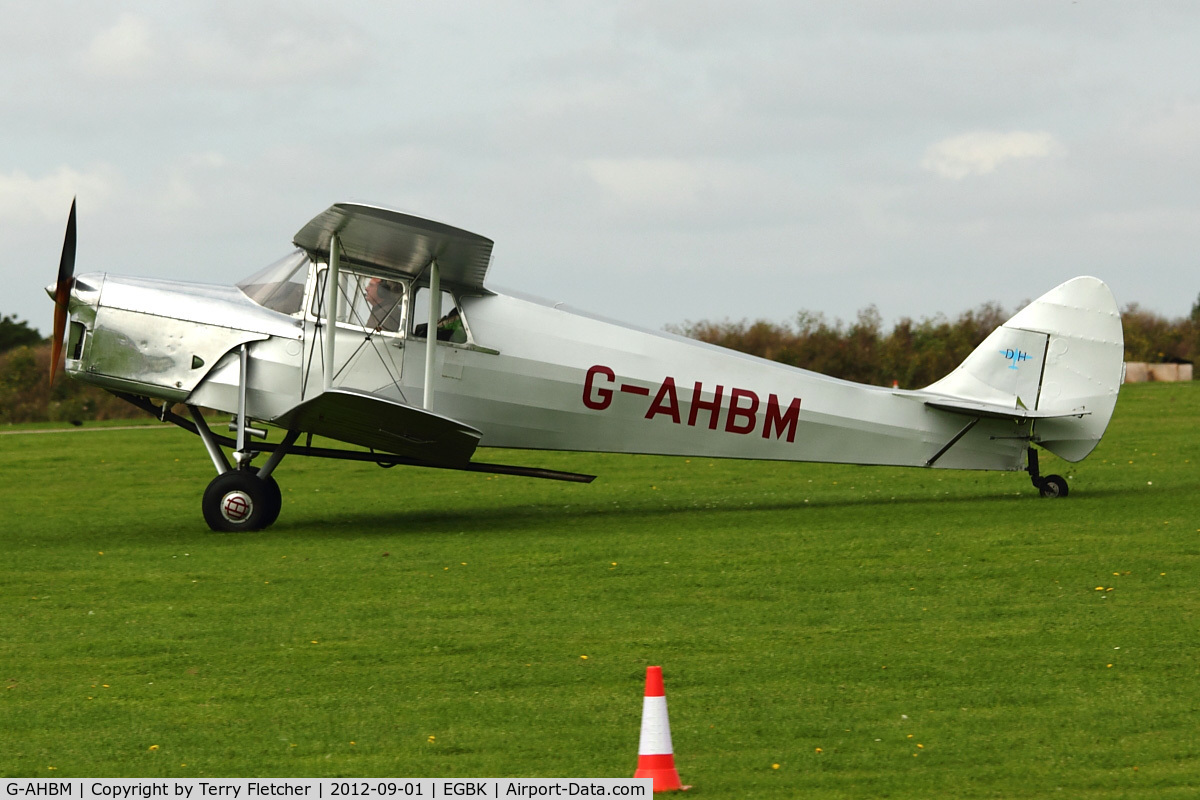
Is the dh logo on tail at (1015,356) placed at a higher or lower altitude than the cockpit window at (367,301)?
higher

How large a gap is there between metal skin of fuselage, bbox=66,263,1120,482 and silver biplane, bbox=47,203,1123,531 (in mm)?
20

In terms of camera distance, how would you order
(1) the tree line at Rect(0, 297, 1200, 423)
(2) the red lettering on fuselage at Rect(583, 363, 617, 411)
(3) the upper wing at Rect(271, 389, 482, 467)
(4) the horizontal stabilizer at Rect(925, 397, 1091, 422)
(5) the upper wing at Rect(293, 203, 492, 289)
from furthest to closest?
(1) the tree line at Rect(0, 297, 1200, 423) < (4) the horizontal stabilizer at Rect(925, 397, 1091, 422) < (2) the red lettering on fuselage at Rect(583, 363, 617, 411) < (3) the upper wing at Rect(271, 389, 482, 467) < (5) the upper wing at Rect(293, 203, 492, 289)

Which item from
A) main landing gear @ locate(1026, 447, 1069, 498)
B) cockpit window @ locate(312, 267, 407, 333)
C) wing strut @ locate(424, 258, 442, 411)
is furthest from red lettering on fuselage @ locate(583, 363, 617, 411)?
main landing gear @ locate(1026, 447, 1069, 498)

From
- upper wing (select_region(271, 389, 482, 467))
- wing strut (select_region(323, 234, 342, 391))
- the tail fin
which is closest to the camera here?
upper wing (select_region(271, 389, 482, 467))

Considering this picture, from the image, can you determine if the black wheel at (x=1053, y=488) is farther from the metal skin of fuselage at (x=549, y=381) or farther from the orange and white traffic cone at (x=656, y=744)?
the orange and white traffic cone at (x=656, y=744)

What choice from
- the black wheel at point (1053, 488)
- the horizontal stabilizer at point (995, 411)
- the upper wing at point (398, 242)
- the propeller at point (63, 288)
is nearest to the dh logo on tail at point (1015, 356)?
the horizontal stabilizer at point (995, 411)

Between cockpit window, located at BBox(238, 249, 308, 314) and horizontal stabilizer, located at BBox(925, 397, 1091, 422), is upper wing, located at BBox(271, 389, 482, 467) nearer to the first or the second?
cockpit window, located at BBox(238, 249, 308, 314)

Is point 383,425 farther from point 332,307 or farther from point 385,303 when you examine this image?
point 385,303

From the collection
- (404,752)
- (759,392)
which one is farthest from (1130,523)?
(404,752)

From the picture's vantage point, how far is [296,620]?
27.9 ft

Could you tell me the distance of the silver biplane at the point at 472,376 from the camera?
40.9ft

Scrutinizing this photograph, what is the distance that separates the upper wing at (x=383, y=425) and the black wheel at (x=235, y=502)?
688 mm

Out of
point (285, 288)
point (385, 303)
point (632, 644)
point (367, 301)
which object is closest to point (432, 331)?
point (385, 303)

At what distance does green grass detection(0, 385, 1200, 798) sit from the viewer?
5.57m
